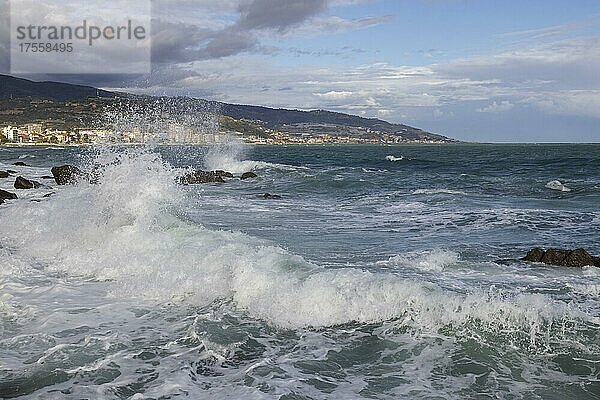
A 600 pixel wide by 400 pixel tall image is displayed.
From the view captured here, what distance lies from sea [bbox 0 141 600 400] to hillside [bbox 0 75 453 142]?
165 feet

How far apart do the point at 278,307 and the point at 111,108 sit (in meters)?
74.0

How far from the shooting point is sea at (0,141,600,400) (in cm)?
566

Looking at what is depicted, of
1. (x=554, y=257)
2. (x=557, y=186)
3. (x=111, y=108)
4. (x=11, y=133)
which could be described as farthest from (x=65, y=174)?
(x=11, y=133)

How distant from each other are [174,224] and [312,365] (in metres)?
7.42

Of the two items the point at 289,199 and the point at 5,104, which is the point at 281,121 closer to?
the point at 5,104

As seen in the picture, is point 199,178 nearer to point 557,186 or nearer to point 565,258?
point 557,186

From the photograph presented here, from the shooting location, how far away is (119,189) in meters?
13.5

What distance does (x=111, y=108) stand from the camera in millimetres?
76438

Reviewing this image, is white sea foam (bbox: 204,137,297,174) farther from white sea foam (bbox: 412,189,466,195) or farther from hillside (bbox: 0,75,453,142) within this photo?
white sea foam (bbox: 412,189,466,195)

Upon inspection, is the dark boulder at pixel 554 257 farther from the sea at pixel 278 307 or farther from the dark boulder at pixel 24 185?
the dark boulder at pixel 24 185

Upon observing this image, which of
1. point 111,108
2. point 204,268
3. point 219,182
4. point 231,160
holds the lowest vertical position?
point 219,182

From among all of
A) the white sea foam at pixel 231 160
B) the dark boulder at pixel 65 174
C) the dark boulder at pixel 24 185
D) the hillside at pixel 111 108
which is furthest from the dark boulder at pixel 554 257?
the hillside at pixel 111 108

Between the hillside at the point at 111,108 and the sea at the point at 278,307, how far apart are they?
50215 mm

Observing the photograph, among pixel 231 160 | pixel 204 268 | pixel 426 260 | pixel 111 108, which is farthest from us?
pixel 111 108
